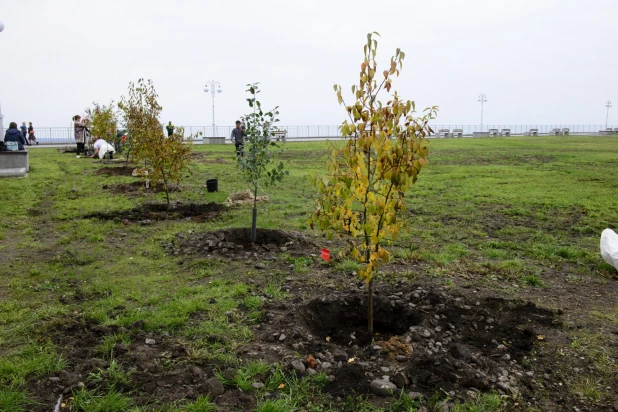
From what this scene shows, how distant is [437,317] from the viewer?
4.60 meters

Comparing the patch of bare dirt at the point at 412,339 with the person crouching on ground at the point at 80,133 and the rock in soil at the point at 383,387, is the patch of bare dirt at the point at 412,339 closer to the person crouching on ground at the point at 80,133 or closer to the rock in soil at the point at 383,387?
the rock in soil at the point at 383,387

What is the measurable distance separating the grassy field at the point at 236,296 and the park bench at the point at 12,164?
443 cm

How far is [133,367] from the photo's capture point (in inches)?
144

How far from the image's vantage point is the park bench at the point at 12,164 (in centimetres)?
1455

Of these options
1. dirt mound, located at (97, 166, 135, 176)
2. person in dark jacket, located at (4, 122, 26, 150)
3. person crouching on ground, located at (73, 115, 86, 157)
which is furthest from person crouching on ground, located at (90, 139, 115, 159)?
dirt mound, located at (97, 166, 135, 176)

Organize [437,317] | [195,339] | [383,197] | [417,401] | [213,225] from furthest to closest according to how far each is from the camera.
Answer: [213,225] < [437,317] < [195,339] < [383,197] < [417,401]

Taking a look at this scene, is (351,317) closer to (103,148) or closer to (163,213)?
(163,213)

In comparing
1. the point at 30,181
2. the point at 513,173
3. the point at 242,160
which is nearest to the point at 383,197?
the point at 242,160

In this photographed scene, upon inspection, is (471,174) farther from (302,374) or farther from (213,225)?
(302,374)

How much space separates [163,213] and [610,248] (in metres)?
7.47

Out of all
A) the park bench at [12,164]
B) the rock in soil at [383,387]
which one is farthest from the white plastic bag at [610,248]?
the park bench at [12,164]

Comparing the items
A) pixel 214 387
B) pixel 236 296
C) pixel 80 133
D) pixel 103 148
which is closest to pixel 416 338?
pixel 214 387

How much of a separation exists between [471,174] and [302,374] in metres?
14.0

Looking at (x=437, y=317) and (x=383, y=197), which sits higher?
(x=383, y=197)
